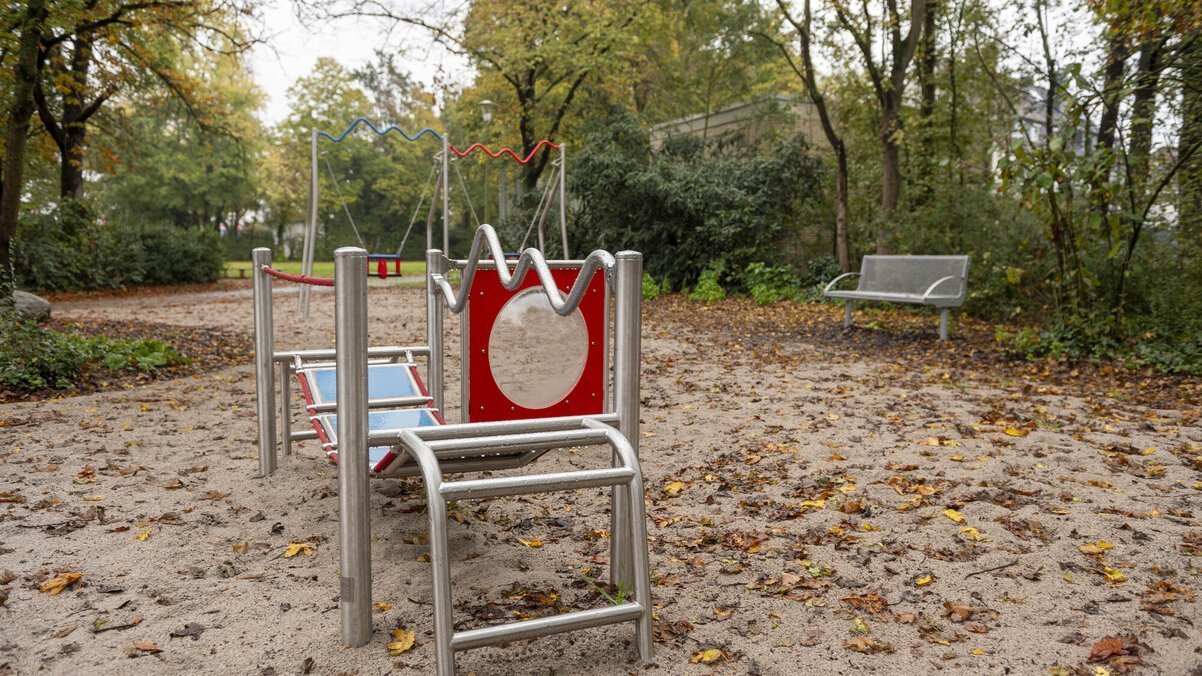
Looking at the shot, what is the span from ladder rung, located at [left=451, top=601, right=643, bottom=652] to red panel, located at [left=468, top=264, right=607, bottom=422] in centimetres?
121

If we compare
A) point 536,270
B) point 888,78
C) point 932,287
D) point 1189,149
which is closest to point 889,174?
point 888,78

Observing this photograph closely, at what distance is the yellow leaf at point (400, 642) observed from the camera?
2.38m

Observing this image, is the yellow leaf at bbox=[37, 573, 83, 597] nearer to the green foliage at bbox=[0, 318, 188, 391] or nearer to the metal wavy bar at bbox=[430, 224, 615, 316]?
the metal wavy bar at bbox=[430, 224, 615, 316]

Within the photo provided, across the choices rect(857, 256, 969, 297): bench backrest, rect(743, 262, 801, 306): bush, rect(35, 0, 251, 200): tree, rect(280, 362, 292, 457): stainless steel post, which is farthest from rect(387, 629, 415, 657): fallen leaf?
rect(743, 262, 801, 306): bush

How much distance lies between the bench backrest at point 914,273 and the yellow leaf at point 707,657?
23.7 feet

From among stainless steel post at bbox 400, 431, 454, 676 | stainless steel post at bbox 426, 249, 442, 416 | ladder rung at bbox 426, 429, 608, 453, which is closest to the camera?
stainless steel post at bbox 400, 431, 454, 676

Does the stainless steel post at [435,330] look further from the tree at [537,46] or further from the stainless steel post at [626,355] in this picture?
the tree at [537,46]

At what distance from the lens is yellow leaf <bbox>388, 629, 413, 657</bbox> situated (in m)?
2.38

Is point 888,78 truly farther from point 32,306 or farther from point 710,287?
point 32,306

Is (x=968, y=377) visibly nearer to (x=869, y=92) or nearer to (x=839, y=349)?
(x=839, y=349)

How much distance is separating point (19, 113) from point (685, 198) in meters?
9.60

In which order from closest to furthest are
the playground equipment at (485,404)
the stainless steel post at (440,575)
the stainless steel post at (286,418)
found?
the stainless steel post at (440,575) < the playground equipment at (485,404) < the stainless steel post at (286,418)

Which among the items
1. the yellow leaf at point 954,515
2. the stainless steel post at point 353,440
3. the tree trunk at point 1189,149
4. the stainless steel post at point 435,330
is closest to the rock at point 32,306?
the stainless steel post at point 435,330

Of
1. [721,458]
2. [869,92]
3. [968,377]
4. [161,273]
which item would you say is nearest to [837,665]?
[721,458]
